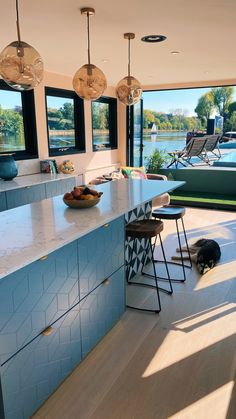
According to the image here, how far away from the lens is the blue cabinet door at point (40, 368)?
5.32ft

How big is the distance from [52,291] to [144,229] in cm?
120

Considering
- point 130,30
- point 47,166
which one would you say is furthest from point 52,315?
point 47,166

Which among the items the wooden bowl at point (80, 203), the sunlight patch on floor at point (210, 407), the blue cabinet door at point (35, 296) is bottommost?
the sunlight patch on floor at point (210, 407)

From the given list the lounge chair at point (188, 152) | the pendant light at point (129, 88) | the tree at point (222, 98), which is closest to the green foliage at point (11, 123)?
the pendant light at point (129, 88)

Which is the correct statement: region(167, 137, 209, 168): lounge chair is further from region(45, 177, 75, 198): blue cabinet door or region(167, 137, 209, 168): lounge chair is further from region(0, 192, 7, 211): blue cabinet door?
region(0, 192, 7, 211): blue cabinet door

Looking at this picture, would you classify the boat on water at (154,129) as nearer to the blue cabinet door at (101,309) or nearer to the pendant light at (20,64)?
the blue cabinet door at (101,309)

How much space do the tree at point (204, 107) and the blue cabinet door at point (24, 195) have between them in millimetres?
7869

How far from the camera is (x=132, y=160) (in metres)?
7.51

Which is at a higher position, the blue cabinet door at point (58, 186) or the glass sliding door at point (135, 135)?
the glass sliding door at point (135, 135)

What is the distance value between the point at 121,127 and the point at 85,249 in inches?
222

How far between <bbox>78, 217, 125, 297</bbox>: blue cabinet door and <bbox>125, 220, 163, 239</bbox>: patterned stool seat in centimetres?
20

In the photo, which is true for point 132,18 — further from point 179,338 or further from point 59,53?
point 179,338

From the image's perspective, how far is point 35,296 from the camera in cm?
174

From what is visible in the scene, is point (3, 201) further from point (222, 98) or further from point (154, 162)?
point (222, 98)
